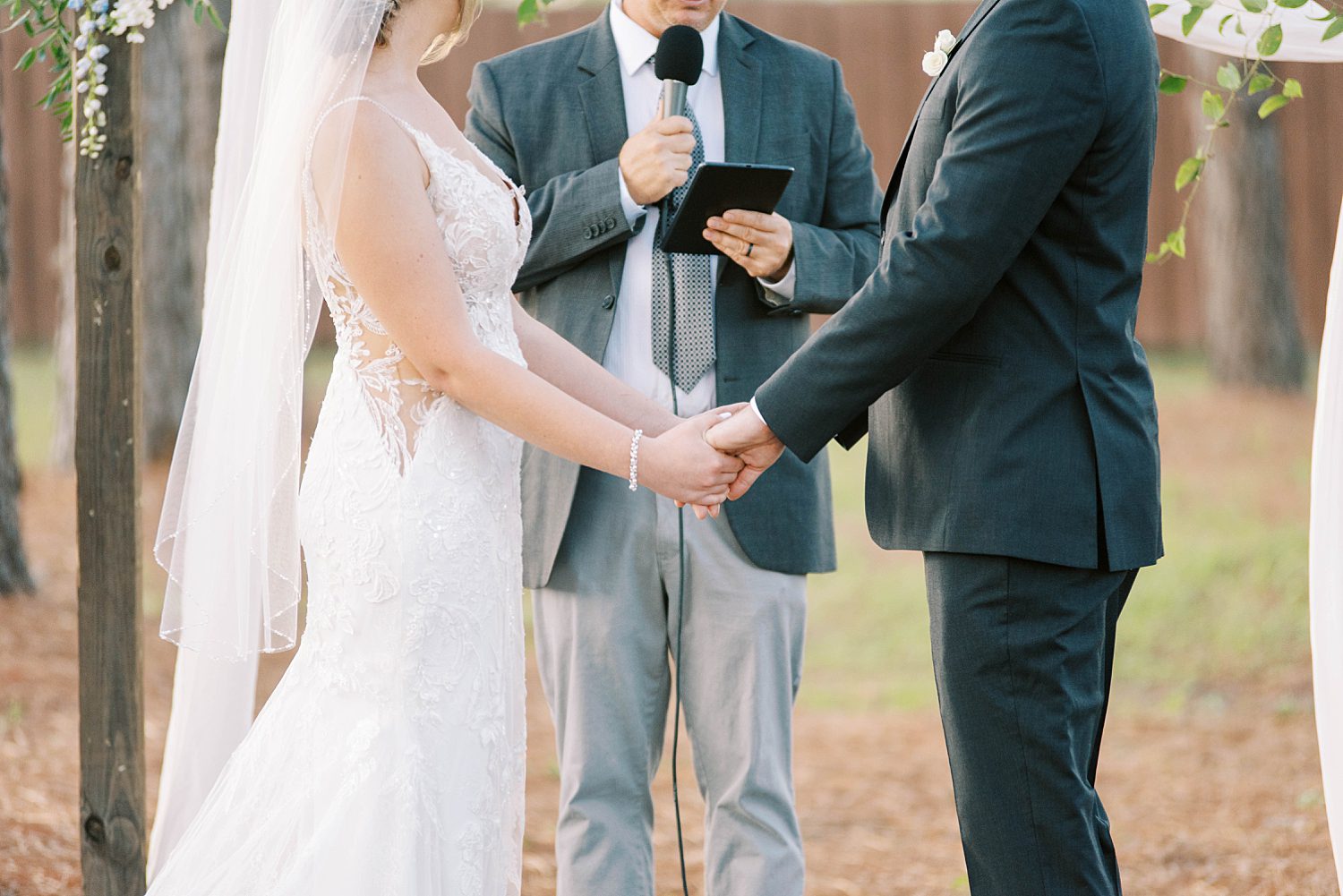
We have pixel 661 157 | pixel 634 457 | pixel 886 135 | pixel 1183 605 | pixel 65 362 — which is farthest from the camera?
pixel 886 135

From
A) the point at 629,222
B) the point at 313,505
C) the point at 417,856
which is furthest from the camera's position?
the point at 629,222

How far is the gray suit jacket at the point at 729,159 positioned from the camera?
10.4 feet

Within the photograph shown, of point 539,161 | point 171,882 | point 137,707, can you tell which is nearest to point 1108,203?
point 539,161

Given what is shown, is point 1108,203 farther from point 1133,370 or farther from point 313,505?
point 313,505

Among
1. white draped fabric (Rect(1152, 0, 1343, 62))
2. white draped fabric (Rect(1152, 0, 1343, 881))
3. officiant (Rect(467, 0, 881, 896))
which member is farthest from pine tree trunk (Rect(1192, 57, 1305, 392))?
officiant (Rect(467, 0, 881, 896))

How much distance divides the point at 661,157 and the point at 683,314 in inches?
14.3

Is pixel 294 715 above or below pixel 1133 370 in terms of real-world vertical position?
below

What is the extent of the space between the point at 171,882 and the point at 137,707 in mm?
737

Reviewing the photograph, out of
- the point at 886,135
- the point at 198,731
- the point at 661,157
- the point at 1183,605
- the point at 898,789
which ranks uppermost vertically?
the point at 886,135

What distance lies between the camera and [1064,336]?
2.46 meters

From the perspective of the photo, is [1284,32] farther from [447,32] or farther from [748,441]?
[447,32]

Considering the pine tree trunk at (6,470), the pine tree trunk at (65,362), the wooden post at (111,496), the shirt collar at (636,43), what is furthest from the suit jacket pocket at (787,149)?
the pine tree trunk at (65,362)

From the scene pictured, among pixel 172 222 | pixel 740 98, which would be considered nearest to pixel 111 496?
pixel 740 98

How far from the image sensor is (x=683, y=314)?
3199 millimetres
